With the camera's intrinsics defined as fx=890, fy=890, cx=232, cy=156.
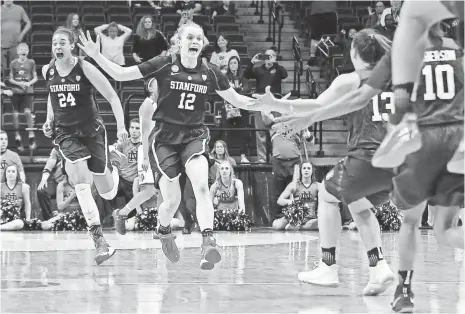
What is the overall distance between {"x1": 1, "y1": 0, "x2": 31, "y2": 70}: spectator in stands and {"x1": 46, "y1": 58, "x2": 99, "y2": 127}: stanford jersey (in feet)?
25.3

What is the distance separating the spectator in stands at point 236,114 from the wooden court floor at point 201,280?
4.31 m

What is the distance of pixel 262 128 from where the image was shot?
14305 millimetres

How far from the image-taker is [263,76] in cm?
1468

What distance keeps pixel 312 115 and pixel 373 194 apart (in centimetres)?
109

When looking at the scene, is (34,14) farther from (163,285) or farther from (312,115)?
(312,115)

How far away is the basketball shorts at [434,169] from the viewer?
4.69m

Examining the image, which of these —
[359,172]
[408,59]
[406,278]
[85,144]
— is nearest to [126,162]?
[85,144]

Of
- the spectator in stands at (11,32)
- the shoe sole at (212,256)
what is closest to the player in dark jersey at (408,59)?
the shoe sole at (212,256)

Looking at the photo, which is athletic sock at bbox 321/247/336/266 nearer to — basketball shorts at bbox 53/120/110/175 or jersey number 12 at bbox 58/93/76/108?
basketball shorts at bbox 53/120/110/175

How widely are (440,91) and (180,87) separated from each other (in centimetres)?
320

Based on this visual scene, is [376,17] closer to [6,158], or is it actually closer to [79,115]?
[6,158]

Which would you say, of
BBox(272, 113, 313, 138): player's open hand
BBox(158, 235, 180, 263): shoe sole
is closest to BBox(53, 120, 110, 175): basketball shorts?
BBox(158, 235, 180, 263): shoe sole

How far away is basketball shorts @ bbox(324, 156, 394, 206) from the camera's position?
18.9 feet

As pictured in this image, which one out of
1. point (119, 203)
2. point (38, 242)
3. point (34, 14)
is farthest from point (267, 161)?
point (34, 14)
